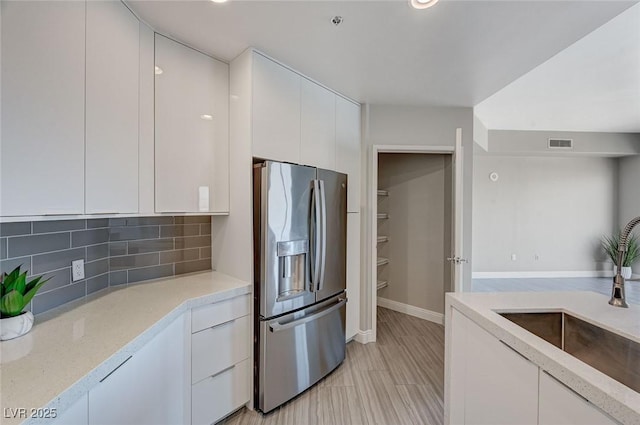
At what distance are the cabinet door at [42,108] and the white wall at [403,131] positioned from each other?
92.1 inches

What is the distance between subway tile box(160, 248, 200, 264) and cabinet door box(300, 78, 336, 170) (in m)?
1.11

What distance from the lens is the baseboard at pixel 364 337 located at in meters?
2.98

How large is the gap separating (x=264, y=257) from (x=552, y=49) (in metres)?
2.39

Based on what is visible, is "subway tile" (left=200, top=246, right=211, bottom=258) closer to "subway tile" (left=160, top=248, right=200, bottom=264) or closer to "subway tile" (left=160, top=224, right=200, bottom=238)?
"subway tile" (left=160, top=248, right=200, bottom=264)

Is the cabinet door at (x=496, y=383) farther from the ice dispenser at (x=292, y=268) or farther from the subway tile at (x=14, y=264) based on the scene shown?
the subway tile at (x=14, y=264)

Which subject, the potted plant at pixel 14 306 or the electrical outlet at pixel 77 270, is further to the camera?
the electrical outlet at pixel 77 270

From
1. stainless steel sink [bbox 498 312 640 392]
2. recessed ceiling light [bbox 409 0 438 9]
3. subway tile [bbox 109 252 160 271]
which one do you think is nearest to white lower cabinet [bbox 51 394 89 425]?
subway tile [bbox 109 252 160 271]

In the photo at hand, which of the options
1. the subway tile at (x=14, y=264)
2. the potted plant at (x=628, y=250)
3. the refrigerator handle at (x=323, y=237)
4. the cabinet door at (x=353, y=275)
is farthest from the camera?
the potted plant at (x=628, y=250)

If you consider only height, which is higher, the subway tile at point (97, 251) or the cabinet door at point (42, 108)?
the cabinet door at point (42, 108)

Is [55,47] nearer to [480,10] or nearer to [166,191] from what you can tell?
[166,191]

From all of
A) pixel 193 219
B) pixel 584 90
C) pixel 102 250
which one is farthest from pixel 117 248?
pixel 584 90

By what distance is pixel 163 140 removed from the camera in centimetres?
175

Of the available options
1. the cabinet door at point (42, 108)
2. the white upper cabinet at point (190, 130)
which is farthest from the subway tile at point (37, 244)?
the white upper cabinet at point (190, 130)

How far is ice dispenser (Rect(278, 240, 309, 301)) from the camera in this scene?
1925mm
